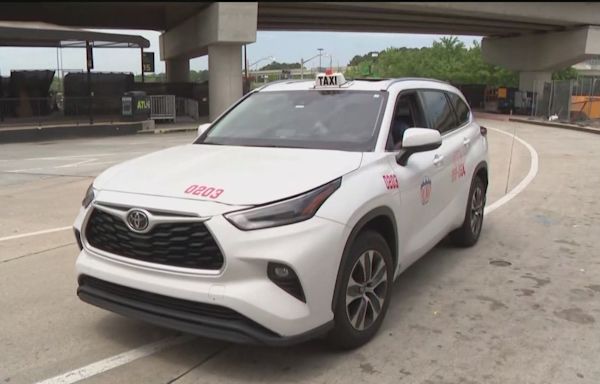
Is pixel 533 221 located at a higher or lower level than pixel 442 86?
lower

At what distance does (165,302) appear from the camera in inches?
138

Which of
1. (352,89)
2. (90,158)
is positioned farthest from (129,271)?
(90,158)

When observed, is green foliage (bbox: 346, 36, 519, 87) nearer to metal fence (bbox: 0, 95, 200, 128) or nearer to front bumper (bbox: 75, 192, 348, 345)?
metal fence (bbox: 0, 95, 200, 128)

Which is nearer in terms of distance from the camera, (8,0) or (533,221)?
(533,221)

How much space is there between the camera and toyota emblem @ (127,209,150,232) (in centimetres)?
349

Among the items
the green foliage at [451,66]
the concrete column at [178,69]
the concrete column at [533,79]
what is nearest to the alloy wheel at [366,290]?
the concrete column at [178,69]

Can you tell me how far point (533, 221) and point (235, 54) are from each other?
24.5 m

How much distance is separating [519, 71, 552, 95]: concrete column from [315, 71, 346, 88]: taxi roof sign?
42589mm

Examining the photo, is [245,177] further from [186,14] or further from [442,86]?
[186,14]

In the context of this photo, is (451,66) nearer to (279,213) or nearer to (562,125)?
(562,125)

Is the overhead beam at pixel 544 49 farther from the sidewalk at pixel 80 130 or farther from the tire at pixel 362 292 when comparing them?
the tire at pixel 362 292

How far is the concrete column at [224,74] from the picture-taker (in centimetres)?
3015

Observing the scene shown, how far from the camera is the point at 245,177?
3719mm

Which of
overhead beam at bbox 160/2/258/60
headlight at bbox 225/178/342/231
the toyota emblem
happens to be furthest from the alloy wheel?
overhead beam at bbox 160/2/258/60
